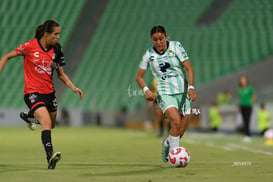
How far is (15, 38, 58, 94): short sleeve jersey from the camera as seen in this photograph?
25.3 ft

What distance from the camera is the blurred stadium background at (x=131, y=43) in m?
29.4

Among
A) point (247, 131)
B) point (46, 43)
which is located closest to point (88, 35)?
point (247, 131)

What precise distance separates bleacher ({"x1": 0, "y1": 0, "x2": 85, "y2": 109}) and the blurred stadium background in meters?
0.05

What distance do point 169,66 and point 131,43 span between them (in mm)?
23302

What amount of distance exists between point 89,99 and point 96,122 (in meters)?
7.92

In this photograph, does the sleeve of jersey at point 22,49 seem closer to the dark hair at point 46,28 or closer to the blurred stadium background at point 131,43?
the dark hair at point 46,28

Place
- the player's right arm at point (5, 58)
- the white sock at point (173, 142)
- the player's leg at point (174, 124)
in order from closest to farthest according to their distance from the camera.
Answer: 1. the player's right arm at point (5, 58)
2. the player's leg at point (174, 124)
3. the white sock at point (173, 142)

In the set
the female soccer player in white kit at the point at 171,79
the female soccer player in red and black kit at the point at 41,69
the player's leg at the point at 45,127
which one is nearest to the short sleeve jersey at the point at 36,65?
the female soccer player in red and black kit at the point at 41,69

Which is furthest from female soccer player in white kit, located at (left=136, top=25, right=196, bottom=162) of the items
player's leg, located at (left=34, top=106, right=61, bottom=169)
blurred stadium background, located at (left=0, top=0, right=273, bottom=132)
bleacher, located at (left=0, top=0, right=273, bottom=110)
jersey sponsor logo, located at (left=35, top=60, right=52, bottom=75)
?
bleacher, located at (left=0, top=0, right=273, bottom=110)

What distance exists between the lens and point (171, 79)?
27.4ft

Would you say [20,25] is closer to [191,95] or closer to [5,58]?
[5,58]

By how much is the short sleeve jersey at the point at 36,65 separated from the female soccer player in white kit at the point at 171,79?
1.31 meters

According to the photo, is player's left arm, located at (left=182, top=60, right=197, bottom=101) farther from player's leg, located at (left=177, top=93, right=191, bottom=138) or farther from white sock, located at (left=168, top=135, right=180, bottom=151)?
white sock, located at (left=168, top=135, right=180, bottom=151)

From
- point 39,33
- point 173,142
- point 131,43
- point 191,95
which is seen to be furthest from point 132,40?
point 39,33
